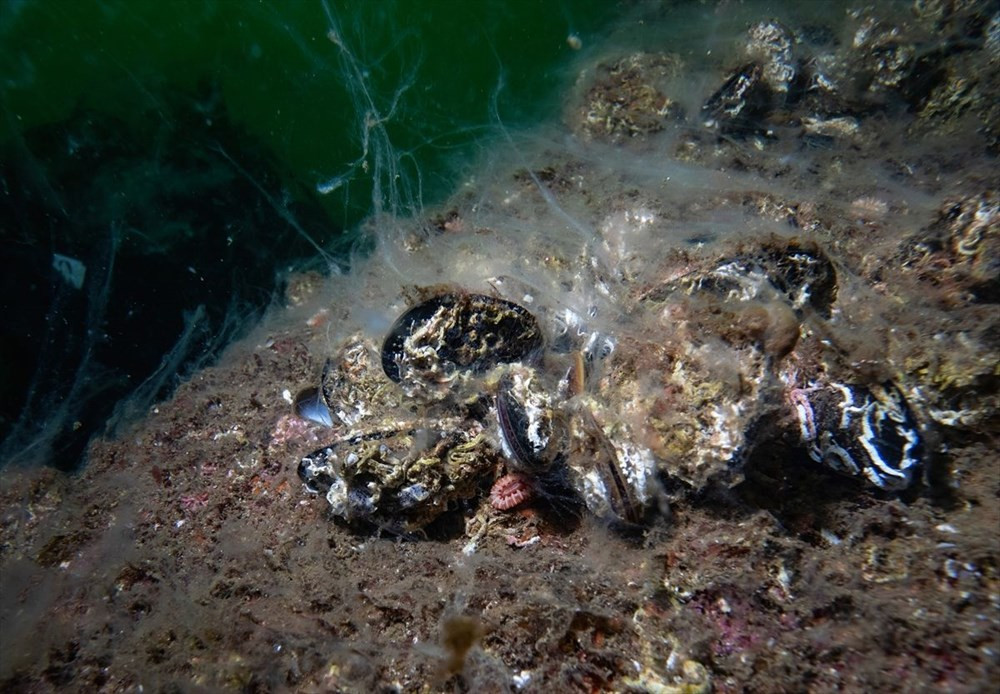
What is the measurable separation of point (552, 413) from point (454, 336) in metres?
1.02

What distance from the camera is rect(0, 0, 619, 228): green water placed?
8039 millimetres

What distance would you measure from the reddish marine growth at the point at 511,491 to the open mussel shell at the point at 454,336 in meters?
0.83

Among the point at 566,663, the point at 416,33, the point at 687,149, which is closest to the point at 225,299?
the point at 416,33

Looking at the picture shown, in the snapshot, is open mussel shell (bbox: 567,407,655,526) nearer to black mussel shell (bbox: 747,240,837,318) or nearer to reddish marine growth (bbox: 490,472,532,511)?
reddish marine growth (bbox: 490,472,532,511)

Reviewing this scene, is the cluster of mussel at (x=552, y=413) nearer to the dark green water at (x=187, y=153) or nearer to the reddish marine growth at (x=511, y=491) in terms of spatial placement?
the reddish marine growth at (x=511, y=491)

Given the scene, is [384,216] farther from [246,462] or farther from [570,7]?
[570,7]

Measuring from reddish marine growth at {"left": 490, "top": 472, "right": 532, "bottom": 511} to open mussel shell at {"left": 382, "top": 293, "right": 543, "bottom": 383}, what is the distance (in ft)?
2.73

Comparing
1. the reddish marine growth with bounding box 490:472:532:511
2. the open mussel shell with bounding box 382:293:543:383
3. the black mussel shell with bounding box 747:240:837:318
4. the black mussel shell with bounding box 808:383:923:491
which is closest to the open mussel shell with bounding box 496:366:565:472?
the reddish marine growth with bounding box 490:472:532:511

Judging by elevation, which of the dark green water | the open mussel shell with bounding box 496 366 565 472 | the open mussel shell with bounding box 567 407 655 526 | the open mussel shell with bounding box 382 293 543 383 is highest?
the dark green water

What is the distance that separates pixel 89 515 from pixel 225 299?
16.4ft

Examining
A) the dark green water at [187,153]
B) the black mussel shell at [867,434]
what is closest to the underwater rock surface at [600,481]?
the black mussel shell at [867,434]

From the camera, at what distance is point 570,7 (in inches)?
→ 442

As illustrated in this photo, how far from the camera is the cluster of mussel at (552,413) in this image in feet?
9.05

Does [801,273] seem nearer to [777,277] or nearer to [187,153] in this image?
[777,277]
